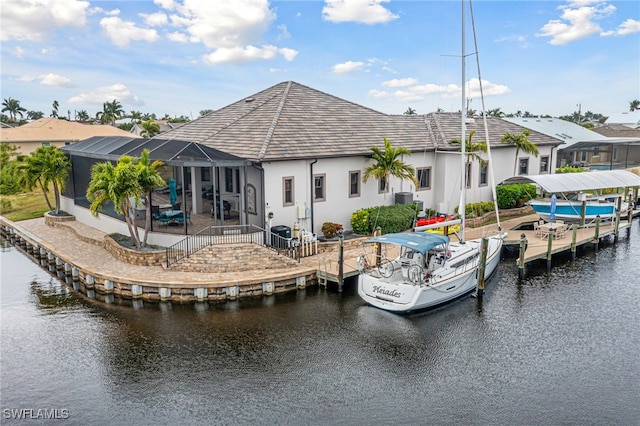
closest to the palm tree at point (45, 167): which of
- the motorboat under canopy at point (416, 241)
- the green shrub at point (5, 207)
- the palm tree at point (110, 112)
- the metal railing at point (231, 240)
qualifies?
the green shrub at point (5, 207)

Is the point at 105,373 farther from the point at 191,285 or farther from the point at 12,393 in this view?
the point at 191,285

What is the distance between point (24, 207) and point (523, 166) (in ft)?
124

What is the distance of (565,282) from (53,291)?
2233 cm

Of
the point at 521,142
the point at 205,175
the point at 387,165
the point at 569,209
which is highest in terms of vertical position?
the point at 521,142

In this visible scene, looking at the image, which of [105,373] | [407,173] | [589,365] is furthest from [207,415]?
[407,173]

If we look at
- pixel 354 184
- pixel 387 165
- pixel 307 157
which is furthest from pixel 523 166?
pixel 307 157

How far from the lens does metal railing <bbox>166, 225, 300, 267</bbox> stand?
2123 cm

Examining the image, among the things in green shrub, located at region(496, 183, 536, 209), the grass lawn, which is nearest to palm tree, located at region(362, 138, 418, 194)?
green shrub, located at region(496, 183, 536, 209)

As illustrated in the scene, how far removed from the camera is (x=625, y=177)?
3066cm

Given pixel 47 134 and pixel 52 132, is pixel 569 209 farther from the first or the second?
pixel 52 132

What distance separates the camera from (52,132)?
66125 millimetres

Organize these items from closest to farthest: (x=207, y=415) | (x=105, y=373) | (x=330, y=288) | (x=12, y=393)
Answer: (x=207, y=415)
(x=12, y=393)
(x=105, y=373)
(x=330, y=288)

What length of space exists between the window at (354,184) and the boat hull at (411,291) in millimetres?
8346

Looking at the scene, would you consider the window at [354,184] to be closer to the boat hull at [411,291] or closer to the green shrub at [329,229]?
the green shrub at [329,229]
